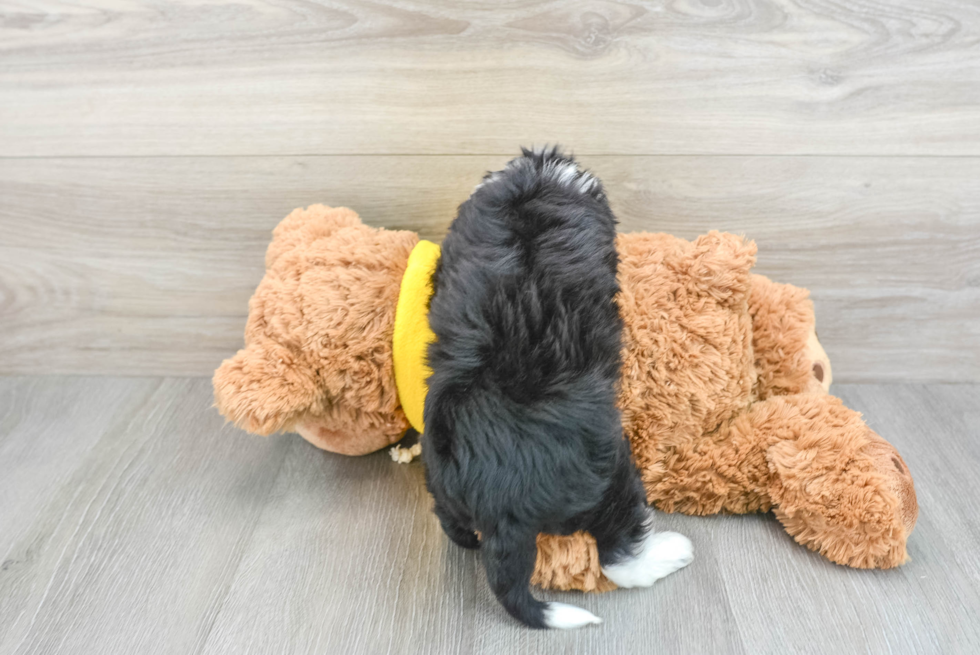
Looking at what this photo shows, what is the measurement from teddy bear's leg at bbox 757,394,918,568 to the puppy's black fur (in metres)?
0.18

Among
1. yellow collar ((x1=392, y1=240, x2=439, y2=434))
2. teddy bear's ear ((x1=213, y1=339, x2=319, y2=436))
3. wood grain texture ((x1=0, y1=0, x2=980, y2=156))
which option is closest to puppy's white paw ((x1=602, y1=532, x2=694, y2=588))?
yellow collar ((x1=392, y1=240, x2=439, y2=434))

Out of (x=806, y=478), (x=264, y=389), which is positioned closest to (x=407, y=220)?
(x=264, y=389)

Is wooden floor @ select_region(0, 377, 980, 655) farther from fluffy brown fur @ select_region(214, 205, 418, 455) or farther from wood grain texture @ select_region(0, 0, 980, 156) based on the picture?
wood grain texture @ select_region(0, 0, 980, 156)

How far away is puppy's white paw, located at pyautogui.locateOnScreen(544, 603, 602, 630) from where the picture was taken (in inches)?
22.5

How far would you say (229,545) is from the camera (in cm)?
68

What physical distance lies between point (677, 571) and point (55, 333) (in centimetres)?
89

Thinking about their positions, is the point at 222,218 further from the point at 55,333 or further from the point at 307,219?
the point at 55,333

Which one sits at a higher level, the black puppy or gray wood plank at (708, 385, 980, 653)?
the black puppy

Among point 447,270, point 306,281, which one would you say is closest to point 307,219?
point 306,281

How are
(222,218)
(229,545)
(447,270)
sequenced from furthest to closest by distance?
(222,218), (229,545), (447,270)

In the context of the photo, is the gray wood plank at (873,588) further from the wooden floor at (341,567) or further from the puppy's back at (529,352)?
the puppy's back at (529,352)

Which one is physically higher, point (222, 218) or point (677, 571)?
point (222, 218)

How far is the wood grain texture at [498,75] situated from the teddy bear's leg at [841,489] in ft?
1.08


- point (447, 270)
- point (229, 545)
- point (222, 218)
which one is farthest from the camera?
point (222, 218)
